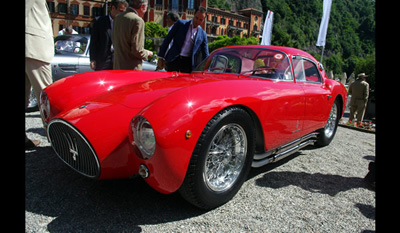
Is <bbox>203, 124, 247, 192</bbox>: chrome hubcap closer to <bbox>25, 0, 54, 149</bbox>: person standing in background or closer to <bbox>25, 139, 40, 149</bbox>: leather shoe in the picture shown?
<bbox>25, 0, 54, 149</bbox>: person standing in background

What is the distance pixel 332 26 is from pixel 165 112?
132212 millimetres

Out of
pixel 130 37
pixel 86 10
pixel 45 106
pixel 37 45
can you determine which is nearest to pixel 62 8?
pixel 86 10

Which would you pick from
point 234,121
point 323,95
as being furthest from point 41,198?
point 323,95

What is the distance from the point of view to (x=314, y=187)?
2.51 metres

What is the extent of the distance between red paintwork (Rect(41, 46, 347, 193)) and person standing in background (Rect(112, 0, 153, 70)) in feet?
2.62

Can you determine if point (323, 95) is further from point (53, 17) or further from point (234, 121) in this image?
point (53, 17)

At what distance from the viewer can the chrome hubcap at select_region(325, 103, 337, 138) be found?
13.2 feet

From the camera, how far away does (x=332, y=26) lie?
376 ft

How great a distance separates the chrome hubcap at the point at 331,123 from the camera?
4.01m

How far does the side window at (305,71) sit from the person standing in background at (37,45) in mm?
2747

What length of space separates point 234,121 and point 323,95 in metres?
1.85

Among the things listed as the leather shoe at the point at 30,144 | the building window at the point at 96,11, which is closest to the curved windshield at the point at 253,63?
the leather shoe at the point at 30,144

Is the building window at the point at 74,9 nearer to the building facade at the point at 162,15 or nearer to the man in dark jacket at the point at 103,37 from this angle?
the building facade at the point at 162,15

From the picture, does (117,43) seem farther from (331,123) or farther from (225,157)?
(331,123)
